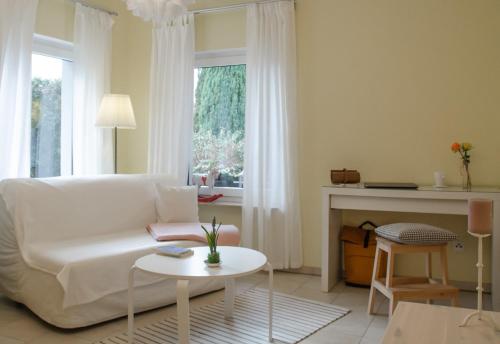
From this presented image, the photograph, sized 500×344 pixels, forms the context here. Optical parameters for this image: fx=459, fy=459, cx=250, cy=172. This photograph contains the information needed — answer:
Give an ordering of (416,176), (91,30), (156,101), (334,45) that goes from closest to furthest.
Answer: (416,176) < (334,45) < (91,30) < (156,101)

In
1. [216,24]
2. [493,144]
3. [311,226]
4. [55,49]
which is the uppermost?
[216,24]

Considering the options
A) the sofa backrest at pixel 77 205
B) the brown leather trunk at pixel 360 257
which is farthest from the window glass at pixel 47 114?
the brown leather trunk at pixel 360 257

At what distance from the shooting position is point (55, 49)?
3980 millimetres

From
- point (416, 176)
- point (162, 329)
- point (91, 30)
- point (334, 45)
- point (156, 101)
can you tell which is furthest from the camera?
point (156, 101)

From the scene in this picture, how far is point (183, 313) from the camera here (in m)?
2.21

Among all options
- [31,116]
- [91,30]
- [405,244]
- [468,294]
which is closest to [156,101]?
[91,30]

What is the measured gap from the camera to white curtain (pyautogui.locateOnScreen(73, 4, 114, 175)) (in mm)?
4043

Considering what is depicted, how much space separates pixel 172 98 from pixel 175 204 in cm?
117

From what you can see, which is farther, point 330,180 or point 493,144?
point 330,180

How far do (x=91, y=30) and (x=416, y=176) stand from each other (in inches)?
121

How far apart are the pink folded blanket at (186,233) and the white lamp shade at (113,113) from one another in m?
0.93

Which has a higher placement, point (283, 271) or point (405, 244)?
point (405, 244)

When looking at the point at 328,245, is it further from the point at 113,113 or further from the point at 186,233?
the point at 113,113

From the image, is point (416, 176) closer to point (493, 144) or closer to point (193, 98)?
point (493, 144)
